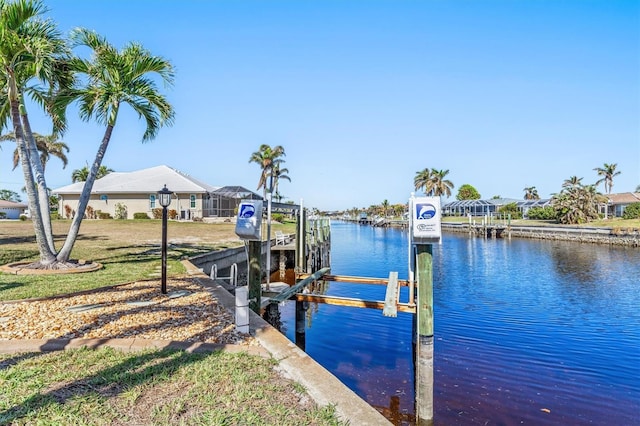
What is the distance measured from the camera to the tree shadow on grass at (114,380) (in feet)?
10.3

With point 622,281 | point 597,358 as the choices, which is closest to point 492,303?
point 597,358

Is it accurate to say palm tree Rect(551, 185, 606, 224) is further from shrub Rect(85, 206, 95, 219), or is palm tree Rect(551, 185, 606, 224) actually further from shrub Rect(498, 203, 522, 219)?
shrub Rect(85, 206, 95, 219)

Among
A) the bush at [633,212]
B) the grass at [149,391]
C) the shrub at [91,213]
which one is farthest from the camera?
the bush at [633,212]

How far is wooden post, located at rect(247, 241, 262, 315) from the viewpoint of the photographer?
20.2 ft

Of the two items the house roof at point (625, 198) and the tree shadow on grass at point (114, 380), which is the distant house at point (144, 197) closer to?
the tree shadow on grass at point (114, 380)

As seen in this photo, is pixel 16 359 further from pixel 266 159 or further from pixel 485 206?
pixel 485 206

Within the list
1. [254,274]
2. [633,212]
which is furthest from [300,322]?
[633,212]

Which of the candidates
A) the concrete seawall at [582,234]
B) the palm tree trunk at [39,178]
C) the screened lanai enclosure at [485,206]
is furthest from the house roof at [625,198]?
the palm tree trunk at [39,178]

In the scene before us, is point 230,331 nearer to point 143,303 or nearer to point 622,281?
point 143,303

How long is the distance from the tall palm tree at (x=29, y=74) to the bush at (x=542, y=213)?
186 feet

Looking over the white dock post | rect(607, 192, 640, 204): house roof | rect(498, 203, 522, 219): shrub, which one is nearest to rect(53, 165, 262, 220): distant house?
the white dock post

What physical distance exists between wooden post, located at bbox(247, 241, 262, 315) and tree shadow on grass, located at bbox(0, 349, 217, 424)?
2.03 metres

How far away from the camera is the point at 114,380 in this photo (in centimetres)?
363

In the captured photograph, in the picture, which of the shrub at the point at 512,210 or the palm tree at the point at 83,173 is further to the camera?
the shrub at the point at 512,210
